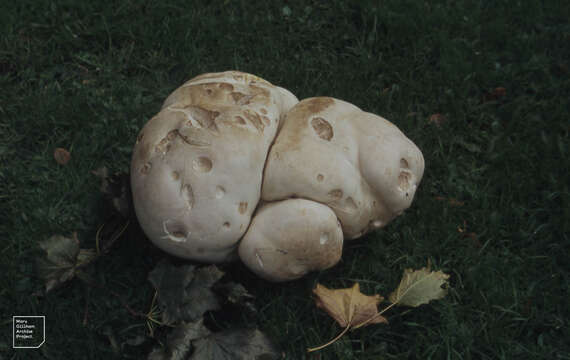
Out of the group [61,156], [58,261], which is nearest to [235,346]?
[58,261]

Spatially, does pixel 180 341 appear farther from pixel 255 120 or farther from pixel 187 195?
pixel 255 120

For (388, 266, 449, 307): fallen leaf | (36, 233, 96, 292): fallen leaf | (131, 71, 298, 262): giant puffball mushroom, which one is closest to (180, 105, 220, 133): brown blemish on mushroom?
(131, 71, 298, 262): giant puffball mushroom

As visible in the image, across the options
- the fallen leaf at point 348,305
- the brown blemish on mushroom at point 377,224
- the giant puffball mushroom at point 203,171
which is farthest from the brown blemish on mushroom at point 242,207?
the brown blemish on mushroom at point 377,224

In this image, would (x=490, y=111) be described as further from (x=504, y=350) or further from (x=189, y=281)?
(x=189, y=281)

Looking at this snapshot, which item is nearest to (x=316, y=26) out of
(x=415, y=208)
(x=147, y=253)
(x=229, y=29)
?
(x=229, y=29)

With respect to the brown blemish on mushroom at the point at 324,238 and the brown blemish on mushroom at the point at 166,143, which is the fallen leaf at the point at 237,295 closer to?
the brown blemish on mushroom at the point at 324,238
